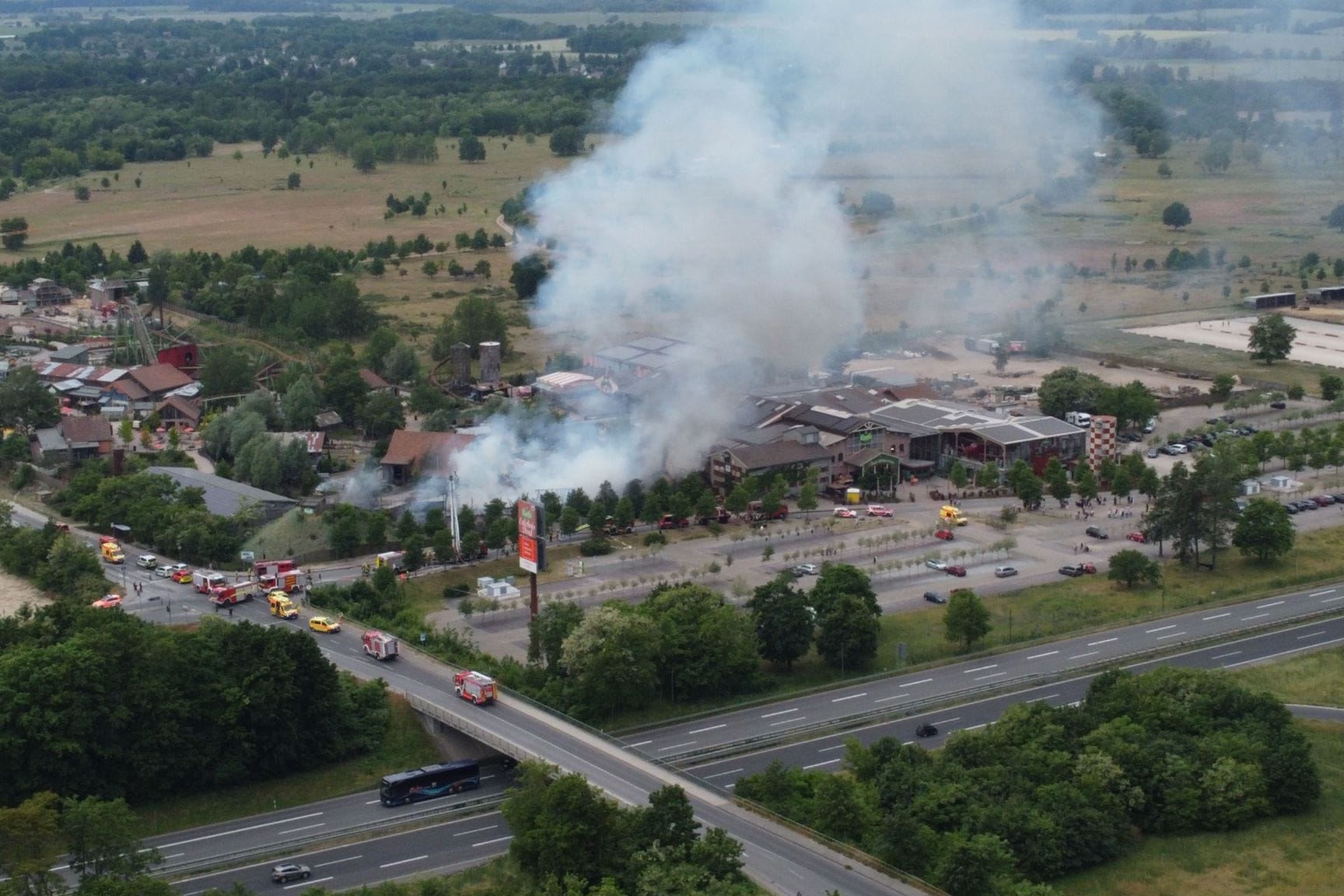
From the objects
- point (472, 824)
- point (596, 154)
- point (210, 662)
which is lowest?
point (472, 824)

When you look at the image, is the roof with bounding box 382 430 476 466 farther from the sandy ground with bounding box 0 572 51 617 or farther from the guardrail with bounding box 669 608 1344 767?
the guardrail with bounding box 669 608 1344 767

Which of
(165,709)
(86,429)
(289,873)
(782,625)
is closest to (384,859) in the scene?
(289,873)

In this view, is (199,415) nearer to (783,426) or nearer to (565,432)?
(565,432)

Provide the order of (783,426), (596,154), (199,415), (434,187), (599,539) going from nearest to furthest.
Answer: (599,539) < (783,426) < (199,415) < (596,154) < (434,187)

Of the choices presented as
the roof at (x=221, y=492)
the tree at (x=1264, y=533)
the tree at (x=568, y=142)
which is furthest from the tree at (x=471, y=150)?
the tree at (x=1264, y=533)

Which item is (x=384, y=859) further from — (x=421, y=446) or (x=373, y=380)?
(x=373, y=380)

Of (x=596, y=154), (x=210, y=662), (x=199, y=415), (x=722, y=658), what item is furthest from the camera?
(x=596, y=154)

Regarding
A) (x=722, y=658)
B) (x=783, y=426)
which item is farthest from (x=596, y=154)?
(x=722, y=658)
